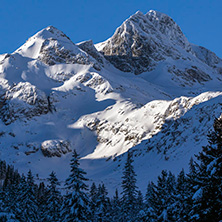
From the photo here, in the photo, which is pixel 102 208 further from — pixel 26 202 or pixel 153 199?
pixel 153 199

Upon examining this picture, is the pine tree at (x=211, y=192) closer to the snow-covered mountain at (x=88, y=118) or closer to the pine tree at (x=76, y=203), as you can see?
the pine tree at (x=76, y=203)

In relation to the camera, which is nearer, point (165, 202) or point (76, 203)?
point (76, 203)

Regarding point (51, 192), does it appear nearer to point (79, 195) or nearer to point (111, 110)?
point (79, 195)

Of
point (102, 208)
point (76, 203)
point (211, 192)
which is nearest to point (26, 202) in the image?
point (102, 208)

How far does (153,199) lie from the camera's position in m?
32.7

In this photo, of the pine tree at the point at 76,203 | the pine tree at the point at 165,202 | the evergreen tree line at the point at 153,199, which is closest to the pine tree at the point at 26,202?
the evergreen tree line at the point at 153,199

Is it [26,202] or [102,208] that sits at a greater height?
[26,202]

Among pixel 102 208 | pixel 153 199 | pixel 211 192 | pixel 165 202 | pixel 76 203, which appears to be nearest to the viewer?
pixel 211 192

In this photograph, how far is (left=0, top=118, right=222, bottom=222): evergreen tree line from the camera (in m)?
20.7

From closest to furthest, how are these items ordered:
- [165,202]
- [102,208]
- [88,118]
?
[165,202] → [102,208] → [88,118]

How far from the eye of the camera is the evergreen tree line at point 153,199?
68.0 feet

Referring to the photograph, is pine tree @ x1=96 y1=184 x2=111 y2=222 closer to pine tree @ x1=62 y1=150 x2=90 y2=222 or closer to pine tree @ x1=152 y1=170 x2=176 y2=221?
pine tree @ x1=152 y1=170 x2=176 y2=221

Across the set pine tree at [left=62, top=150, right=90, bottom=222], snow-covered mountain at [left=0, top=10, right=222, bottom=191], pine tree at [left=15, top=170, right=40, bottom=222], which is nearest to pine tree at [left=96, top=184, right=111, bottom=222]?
pine tree at [left=15, top=170, right=40, bottom=222]

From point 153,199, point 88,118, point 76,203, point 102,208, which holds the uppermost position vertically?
point 88,118
